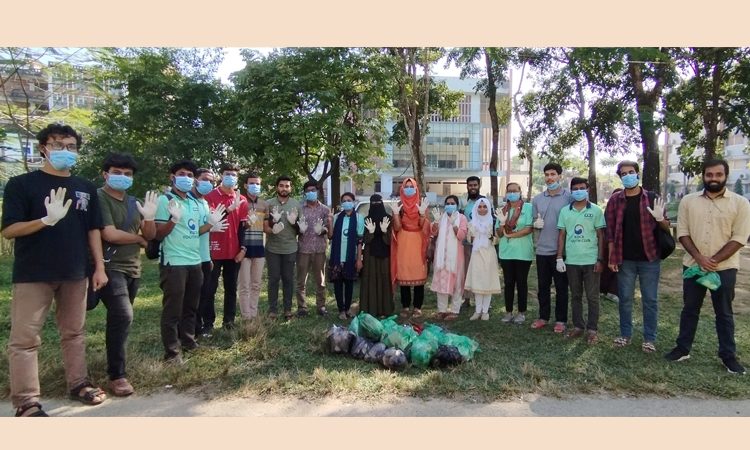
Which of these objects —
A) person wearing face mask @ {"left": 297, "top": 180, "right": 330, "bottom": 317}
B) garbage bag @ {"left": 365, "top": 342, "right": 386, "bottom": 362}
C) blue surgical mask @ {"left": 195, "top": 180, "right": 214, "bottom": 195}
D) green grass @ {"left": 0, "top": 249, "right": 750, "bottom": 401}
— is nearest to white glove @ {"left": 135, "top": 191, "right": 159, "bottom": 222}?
blue surgical mask @ {"left": 195, "top": 180, "right": 214, "bottom": 195}

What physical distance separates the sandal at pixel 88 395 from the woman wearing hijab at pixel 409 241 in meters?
3.46

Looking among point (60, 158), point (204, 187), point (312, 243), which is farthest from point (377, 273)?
point (60, 158)

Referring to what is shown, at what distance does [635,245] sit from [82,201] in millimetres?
4978

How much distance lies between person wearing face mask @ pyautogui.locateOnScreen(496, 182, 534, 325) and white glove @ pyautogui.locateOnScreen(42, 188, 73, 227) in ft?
14.7

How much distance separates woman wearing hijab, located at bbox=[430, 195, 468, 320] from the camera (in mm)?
6102

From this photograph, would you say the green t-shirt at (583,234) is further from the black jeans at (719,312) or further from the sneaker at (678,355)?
the sneaker at (678,355)

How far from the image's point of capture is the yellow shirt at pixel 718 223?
4.35 meters

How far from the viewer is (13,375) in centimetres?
328

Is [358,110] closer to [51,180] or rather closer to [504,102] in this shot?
[51,180]

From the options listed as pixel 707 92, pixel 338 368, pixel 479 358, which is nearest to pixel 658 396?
pixel 479 358

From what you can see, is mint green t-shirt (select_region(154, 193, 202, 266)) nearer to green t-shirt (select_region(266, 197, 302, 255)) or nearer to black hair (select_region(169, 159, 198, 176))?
black hair (select_region(169, 159, 198, 176))

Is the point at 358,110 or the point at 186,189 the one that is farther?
the point at 358,110

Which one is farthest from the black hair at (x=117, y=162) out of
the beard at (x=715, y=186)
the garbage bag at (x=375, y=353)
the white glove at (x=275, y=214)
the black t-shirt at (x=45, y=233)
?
the beard at (x=715, y=186)

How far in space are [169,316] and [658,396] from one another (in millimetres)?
4184
